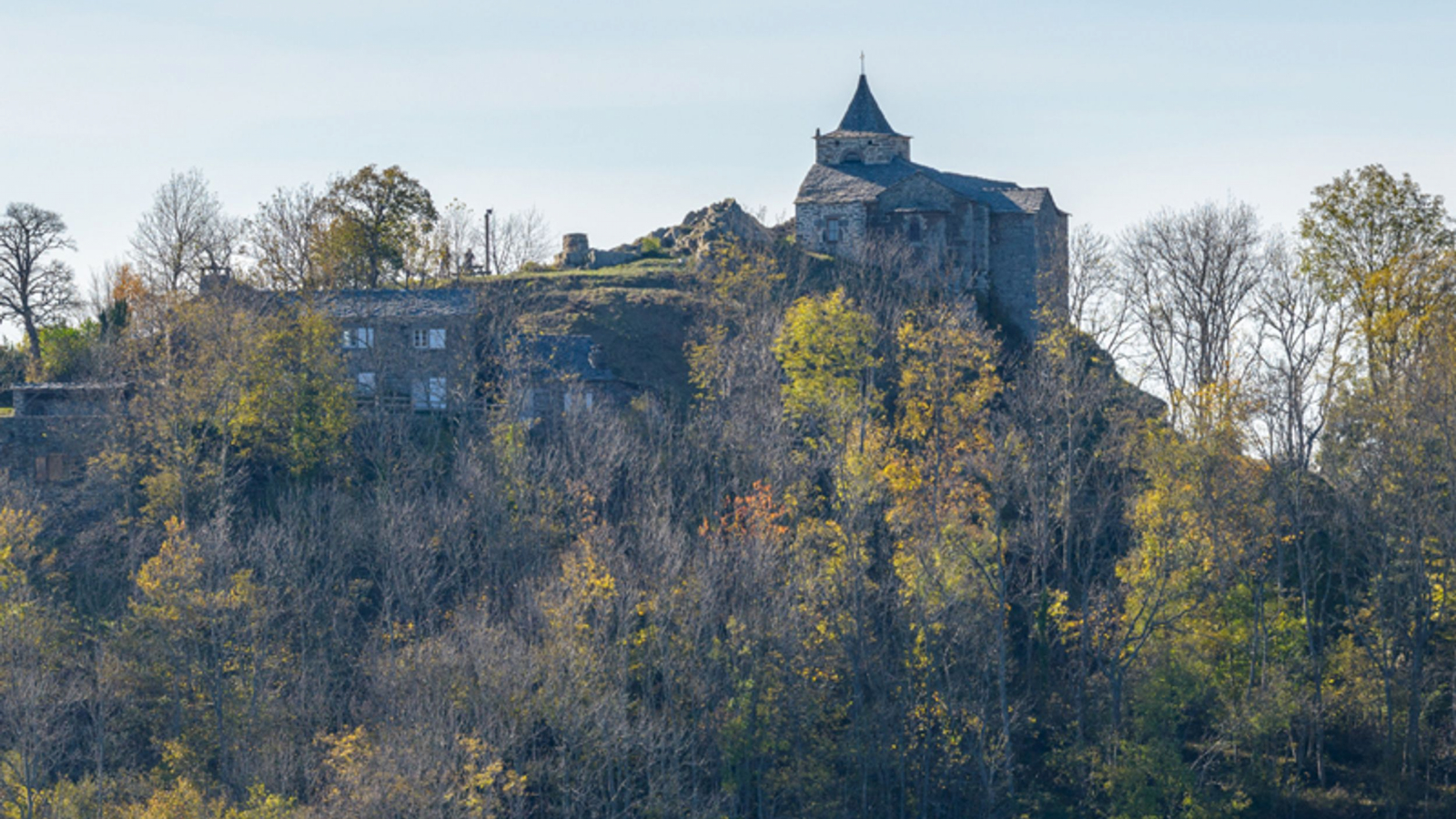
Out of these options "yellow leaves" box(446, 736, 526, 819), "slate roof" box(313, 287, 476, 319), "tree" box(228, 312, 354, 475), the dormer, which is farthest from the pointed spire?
"yellow leaves" box(446, 736, 526, 819)

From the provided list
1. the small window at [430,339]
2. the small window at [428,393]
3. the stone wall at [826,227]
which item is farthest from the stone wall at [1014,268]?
the small window at [428,393]

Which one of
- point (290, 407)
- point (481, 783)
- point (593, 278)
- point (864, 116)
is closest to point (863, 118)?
point (864, 116)

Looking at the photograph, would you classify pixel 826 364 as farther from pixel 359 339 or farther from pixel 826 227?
pixel 826 227

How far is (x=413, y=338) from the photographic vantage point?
61.1 meters

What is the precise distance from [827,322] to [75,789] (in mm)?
29673

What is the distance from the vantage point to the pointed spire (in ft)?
273

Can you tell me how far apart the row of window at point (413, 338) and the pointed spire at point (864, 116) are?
1216 inches

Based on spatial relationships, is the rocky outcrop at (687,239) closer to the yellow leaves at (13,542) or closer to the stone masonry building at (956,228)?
the stone masonry building at (956,228)

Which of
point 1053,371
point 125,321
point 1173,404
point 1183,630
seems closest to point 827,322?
point 1053,371

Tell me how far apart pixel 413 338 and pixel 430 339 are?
746 mm

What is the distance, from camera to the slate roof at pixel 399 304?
61.2m

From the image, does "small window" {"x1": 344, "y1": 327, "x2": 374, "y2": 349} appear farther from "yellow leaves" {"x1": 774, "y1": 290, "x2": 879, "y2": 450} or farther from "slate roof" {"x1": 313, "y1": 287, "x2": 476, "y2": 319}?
"yellow leaves" {"x1": 774, "y1": 290, "x2": 879, "y2": 450}

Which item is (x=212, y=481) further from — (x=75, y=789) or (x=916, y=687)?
(x=916, y=687)

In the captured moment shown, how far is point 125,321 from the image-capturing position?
63906mm
